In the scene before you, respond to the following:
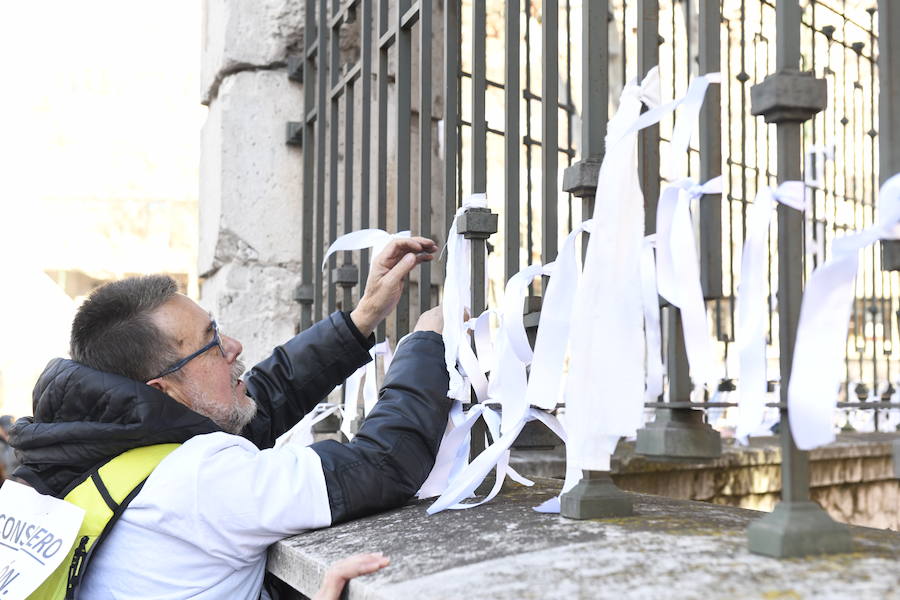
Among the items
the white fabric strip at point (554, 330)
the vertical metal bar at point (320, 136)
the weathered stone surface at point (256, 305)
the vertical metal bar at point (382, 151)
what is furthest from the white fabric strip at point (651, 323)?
the weathered stone surface at point (256, 305)

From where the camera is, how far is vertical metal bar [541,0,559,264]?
5.61ft

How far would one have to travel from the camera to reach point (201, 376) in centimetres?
195

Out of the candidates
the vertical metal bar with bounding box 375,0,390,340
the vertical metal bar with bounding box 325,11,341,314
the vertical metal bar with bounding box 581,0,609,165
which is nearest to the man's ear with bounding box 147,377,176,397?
the vertical metal bar with bounding box 375,0,390,340

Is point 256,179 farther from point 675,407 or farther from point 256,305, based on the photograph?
point 675,407

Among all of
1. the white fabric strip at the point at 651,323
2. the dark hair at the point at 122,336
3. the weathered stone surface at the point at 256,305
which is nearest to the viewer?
the white fabric strip at the point at 651,323

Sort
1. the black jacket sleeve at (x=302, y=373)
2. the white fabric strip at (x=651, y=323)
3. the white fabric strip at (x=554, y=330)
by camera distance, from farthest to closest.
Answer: the black jacket sleeve at (x=302, y=373) < the white fabric strip at (x=554, y=330) < the white fabric strip at (x=651, y=323)

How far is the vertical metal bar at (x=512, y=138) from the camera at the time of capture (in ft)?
5.93

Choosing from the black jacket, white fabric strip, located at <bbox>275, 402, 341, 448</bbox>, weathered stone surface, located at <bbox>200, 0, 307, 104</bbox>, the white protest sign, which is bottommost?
the white protest sign

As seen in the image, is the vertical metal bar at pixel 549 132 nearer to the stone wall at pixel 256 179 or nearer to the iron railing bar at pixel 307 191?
the iron railing bar at pixel 307 191

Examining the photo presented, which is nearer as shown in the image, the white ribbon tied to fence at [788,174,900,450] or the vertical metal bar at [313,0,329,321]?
the white ribbon tied to fence at [788,174,900,450]

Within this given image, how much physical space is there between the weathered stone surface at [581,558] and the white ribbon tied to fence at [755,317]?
0.16 meters

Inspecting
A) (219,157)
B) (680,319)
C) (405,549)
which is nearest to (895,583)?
(680,319)

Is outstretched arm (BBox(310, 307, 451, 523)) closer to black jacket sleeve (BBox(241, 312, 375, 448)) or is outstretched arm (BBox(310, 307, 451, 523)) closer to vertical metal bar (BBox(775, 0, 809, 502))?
black jacket sleeve (BBox(241, 312, 375, 448))

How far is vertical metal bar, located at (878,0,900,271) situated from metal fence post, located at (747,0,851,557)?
0.07m
